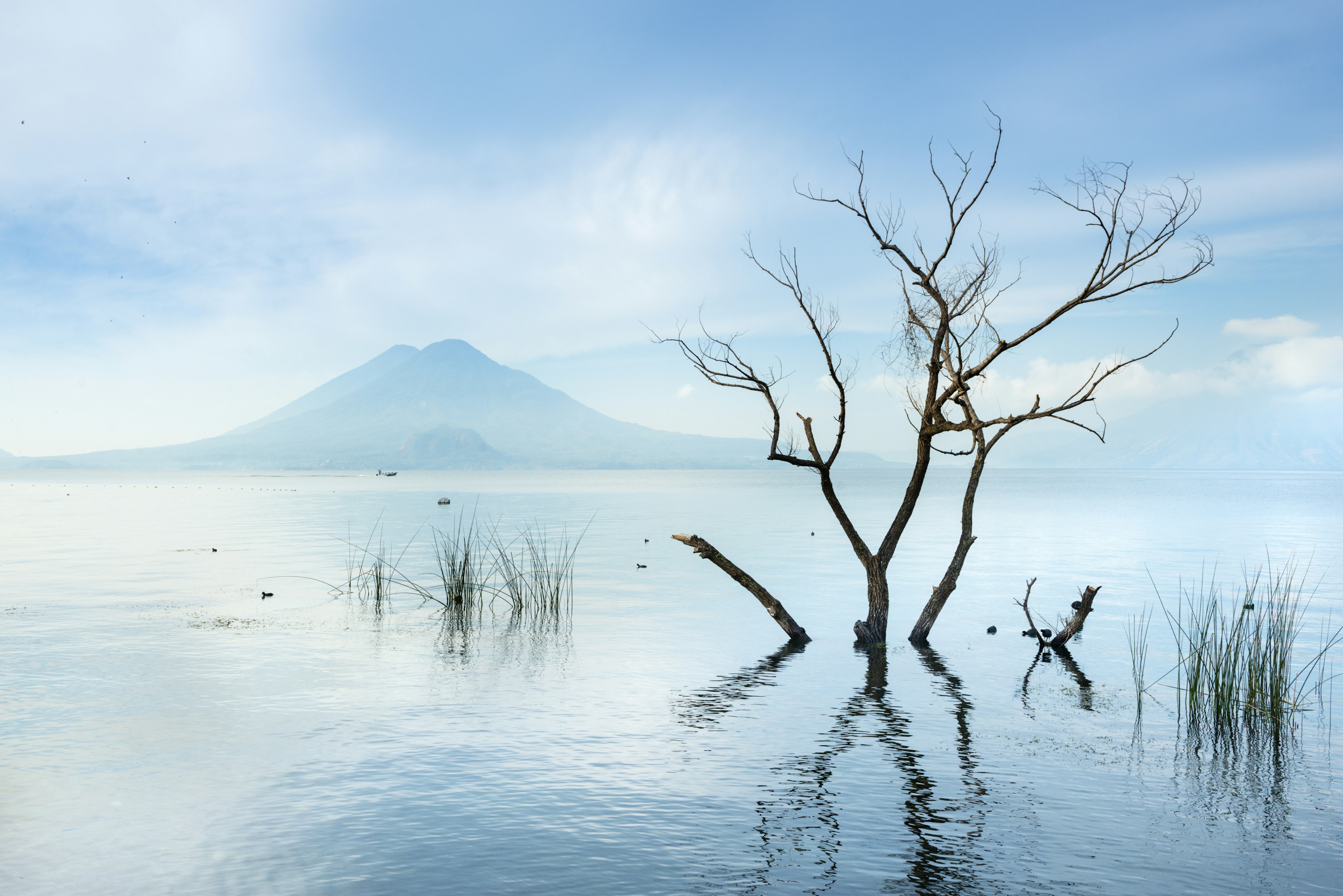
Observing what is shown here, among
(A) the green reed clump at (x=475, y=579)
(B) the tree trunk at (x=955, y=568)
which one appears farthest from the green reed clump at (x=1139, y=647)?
(A) the green reed clump at (x=475, y=579)

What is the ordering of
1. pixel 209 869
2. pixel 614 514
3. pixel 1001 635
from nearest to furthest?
pixel 209 869
pixel 1001 635
pixel 614 514

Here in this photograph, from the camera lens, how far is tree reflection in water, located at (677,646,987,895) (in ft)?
27.9

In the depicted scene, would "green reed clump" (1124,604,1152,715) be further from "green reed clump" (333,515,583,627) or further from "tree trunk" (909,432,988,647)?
"green reed clump" (333,515,583,627)

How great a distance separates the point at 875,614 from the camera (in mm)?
19625

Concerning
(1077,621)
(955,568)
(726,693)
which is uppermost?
(955,568)

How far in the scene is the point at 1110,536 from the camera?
5191cm

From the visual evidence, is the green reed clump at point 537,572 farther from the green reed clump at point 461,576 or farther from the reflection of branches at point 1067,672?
the reflection of branches at point 1067,672

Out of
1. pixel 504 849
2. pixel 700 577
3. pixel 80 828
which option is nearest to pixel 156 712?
pixel 80 828

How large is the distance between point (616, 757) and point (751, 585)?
7584mm

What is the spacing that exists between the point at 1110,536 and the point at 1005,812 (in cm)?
4682

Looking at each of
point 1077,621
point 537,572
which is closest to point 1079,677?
point 1077,621

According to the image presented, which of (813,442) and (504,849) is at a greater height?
(813,442)

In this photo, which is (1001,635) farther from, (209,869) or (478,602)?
(209,869)

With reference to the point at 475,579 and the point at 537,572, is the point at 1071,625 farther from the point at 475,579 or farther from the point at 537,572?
the point at 475,579
